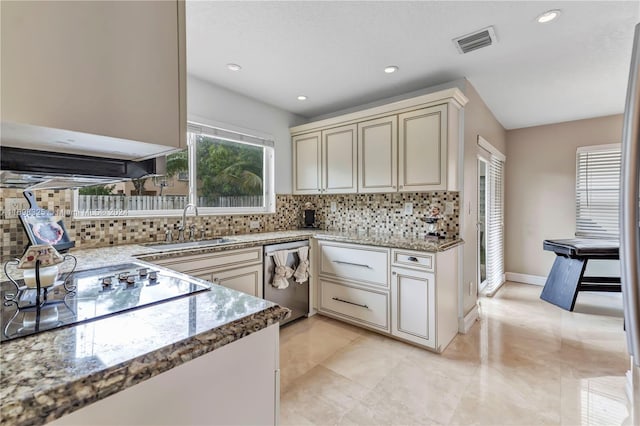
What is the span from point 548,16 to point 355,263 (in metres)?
2.27

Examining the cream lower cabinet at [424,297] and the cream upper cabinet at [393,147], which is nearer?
the cream lower cabinet at [424,297]

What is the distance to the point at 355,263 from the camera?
9.06 feet

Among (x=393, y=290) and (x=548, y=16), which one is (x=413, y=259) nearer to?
(x=393, y=290)

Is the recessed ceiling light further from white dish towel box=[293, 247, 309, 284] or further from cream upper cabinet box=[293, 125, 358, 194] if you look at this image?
white dish towel box=[293, 247, 309, 284]

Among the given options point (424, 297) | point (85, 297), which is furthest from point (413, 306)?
point (85, 297)

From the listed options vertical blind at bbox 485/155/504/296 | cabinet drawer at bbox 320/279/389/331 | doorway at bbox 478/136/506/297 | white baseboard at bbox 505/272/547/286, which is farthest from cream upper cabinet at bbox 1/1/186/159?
white baseboard at bbox 505/272/547/286

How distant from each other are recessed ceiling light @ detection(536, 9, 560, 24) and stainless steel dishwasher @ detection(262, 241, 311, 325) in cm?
252

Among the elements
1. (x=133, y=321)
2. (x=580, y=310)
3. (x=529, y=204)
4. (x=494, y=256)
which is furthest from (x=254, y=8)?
(x=529, y=204)

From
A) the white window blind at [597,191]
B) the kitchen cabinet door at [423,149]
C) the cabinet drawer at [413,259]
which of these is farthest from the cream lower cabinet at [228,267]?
the white window blind at [597,191]

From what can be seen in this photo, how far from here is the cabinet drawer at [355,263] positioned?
2.58 metres

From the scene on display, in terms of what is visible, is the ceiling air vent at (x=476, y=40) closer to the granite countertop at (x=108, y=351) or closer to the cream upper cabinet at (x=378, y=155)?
the cream upper cabinet at (x=378, y=155)

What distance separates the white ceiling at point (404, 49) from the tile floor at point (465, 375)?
7.85 ft

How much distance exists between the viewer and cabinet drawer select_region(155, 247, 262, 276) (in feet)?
6.54

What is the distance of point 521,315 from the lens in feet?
10.3
